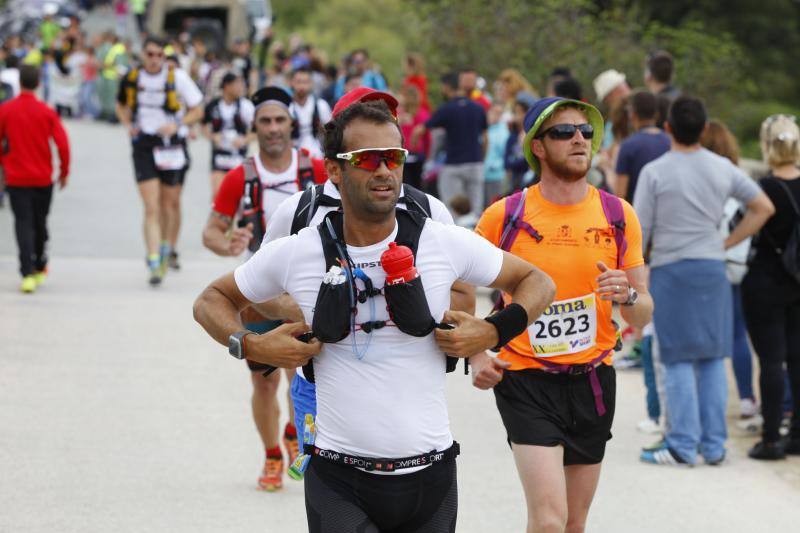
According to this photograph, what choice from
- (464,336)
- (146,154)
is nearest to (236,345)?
(464,336)

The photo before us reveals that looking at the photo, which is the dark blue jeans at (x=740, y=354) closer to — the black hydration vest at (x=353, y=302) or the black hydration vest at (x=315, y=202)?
the black hydration vest at (x=315, y=202)

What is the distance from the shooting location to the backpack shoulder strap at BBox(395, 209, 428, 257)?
4.06m

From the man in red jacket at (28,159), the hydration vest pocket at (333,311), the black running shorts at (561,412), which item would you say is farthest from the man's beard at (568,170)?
the man in red jacket at (28,159)

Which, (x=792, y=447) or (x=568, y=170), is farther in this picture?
(x=792, y=447)

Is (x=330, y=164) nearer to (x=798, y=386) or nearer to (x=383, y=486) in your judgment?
(x=383, y=486)

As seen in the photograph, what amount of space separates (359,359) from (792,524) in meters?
3.91

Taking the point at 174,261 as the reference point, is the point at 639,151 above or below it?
above

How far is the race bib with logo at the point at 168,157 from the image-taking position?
523 inches

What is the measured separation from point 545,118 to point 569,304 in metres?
0.77

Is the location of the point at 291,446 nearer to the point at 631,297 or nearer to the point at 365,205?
the point at 631,297

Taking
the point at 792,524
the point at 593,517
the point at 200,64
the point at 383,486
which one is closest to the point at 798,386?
the point at 792,524

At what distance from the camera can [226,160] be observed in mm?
A: 14656

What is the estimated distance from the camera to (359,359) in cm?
405

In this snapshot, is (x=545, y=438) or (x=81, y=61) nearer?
(x=545, y=438)
